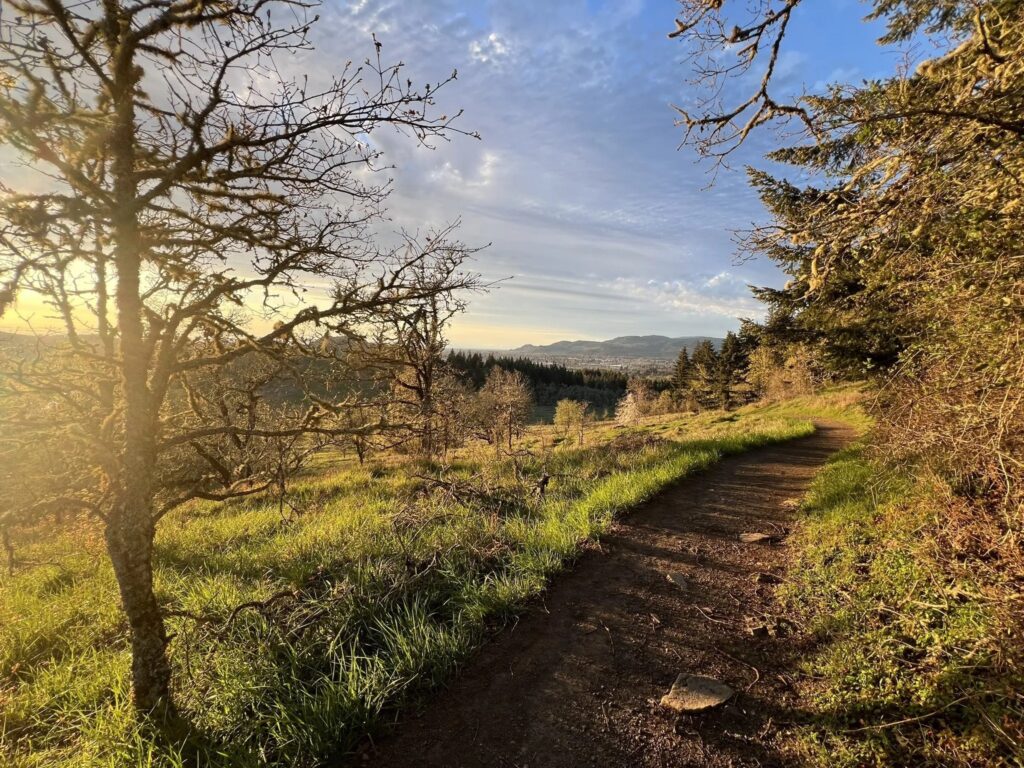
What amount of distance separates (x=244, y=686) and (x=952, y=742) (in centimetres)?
490

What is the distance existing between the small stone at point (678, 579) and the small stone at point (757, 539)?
151 centimetres

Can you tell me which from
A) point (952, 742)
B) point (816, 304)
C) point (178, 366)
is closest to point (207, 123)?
point (178, 366)

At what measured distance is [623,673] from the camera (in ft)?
12.0

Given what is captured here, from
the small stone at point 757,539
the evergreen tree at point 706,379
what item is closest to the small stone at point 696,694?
the small stone at point 757,539

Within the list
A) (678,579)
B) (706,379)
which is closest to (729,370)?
(706,379)

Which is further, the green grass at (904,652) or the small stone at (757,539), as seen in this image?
the small stone at (757,539)

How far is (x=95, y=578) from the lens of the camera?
5.75 metres

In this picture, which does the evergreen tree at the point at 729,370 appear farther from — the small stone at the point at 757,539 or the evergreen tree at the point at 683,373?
the small stone at the point at 757,539

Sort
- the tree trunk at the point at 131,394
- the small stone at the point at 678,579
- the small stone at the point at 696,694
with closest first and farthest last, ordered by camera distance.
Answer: the tree trunk at the point at 131,394
the small stone at the point at 696,694
the small stone at the point at 678,579

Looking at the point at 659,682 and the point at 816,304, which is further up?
the point at 816,304

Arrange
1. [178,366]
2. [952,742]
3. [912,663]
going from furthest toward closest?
1. [912,663]
2. [178,366]
3. [952,742]

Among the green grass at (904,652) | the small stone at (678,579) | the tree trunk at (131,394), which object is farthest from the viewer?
the small stone at (678,579)

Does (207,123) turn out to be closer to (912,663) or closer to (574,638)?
(574,638)

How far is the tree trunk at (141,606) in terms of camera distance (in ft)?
8.26
